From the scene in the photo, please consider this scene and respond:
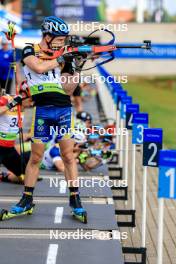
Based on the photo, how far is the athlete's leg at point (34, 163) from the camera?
25.5ft

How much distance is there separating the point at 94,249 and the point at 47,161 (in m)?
4.30

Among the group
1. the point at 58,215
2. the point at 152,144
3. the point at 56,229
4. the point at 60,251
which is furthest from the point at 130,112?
the point at 60,251

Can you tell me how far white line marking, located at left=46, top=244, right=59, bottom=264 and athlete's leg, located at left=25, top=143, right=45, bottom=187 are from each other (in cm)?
104

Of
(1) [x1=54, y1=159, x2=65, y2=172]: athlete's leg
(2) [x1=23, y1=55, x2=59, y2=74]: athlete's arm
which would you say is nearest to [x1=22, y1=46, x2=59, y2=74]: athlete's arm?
(2) [x1=23, y1=55, x2=59, y2=74]: athlete's arm

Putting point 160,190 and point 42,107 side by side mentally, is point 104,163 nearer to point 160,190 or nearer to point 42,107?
point 42,107

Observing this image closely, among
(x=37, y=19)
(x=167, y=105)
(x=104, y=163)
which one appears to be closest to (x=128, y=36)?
(x=37, y=19)

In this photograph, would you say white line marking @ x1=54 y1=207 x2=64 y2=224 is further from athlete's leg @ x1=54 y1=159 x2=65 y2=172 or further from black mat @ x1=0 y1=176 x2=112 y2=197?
athlete's leg @ x1=54 y1=159 x2=65 y2=172

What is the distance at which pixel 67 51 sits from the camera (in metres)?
7.57

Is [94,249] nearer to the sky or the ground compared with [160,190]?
nearer to the ground

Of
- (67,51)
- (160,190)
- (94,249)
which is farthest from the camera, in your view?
(67,51)

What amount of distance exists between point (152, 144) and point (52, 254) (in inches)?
52.4

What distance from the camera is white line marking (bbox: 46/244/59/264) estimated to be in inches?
258

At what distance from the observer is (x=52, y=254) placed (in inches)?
267

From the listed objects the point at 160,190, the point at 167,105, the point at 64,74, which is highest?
the point at 64,74
